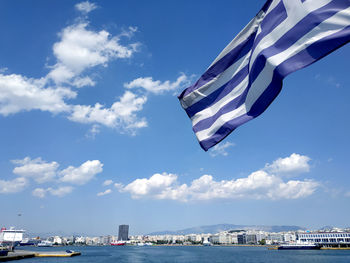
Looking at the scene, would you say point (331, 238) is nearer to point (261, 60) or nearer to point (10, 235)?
point (10, 235)

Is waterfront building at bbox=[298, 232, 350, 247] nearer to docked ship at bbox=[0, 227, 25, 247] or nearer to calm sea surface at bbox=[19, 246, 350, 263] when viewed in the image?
calm sea surface at bbox=[19, 246, 350, 263]

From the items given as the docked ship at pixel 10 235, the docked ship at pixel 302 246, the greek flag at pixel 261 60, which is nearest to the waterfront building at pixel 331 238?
the docked ship at pixel 302 246

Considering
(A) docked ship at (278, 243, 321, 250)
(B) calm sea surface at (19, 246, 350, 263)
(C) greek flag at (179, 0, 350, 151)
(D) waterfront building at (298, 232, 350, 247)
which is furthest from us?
(D) waterfront building at (298, 232, 350, 247)

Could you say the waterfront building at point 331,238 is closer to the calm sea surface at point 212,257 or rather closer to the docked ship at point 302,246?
the docked ship at point 302,246

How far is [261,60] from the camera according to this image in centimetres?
384

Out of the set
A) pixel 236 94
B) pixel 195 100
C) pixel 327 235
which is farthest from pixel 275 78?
pixel 327 235

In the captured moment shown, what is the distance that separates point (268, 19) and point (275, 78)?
992 mm

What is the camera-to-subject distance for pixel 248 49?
15.0ft

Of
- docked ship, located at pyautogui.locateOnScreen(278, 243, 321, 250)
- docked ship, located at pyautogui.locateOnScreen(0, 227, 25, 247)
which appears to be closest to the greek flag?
docked ship, located at pyautogui.locateOnScreen(0, 227, 25, 247)

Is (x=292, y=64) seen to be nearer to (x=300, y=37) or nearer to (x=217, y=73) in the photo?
(x=300, y=37)

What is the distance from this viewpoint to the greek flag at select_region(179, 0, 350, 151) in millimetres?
3137

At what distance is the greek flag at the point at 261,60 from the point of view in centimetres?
314

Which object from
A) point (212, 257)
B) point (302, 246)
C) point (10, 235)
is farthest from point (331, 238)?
point (10, 235)

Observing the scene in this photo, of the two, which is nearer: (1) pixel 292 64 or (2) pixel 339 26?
(2) pixel 339 26
